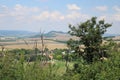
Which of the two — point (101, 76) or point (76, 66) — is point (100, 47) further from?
point (101, 76)

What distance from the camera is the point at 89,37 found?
201 feet

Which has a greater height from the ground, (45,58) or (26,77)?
(45,58)

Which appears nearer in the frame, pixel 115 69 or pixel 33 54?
pixel 33 54

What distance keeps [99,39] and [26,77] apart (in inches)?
1788

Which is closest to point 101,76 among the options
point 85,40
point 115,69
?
point 115,69

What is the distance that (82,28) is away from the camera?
206 ft

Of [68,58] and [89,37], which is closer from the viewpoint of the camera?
[68,58]

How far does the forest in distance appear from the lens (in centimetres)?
1794

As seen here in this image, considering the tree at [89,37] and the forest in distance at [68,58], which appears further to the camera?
the tree at [89,37]

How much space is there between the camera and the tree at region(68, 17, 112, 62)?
195 ft

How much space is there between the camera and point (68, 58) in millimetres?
28688

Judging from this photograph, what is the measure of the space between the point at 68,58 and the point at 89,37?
3294cm

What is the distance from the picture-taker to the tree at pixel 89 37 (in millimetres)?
59572

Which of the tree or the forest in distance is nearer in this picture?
the forest in distance
